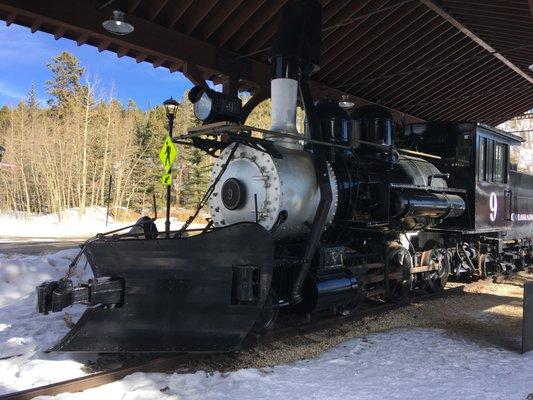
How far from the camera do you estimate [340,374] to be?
14.3 ft

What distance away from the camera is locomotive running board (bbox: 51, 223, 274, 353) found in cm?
441

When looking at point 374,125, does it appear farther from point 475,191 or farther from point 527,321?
point 527,321

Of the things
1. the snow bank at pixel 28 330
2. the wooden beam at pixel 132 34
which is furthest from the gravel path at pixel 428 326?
the wooden beam at pixel 132 34

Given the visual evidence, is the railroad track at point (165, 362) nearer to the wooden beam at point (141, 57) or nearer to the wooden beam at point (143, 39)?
the wooden beam at point (143, 39)

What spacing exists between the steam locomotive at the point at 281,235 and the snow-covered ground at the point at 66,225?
2043 centimetres

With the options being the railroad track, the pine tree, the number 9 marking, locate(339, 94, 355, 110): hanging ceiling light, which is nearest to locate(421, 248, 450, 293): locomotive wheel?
the railroad track

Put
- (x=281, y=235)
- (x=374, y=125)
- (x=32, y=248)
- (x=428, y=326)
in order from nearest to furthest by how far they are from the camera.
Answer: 1. (x=281, y=235)
2. (x=428, y=326)
3. (x=374, y=125)
4. (x=32, y=248)

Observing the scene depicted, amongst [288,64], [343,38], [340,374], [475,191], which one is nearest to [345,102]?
[343,38]

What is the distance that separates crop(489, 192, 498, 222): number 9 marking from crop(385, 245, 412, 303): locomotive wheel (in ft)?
9.91

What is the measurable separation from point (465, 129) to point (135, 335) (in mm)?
6958

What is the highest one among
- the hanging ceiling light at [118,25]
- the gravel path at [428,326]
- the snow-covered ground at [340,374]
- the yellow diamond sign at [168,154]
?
the hanging ceiling light at [118,25]

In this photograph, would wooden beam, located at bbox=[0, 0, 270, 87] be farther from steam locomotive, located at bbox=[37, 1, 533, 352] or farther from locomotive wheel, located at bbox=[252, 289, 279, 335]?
locomotive wheel, located at bbox=[252, 289, 279, 335]

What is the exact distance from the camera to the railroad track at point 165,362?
3.70 meters

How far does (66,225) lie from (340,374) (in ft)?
98.3
